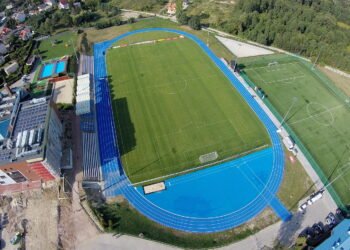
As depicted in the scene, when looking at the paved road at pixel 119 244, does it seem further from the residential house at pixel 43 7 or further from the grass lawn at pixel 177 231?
the residential house at pixel 43 7

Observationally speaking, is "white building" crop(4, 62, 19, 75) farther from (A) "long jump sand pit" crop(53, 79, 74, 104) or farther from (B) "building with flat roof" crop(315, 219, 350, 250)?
(B) "building with flat roof" crop(315, 219, 350, 250)

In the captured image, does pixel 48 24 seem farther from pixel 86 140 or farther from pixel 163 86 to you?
pixel 86 140

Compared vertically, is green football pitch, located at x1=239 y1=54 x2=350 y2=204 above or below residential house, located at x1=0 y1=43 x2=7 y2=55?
below

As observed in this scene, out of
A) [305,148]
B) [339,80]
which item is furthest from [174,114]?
[339,80]

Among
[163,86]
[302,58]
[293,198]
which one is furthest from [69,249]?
[302,58]

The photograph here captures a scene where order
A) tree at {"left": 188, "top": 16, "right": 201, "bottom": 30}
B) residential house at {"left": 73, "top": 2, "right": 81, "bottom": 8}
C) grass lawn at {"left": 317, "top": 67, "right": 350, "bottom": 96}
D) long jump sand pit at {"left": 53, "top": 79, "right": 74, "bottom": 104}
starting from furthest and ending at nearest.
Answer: residential house at {"left": 73, "top": 2, "right": 81, "bottom": 8}
tree at {"left": 188, "top": 16, "right": 201, "bottom": 30}
grass lawn at {"left": 317, "top": 67, "right": 350, "bottom": 96}
long jump sand pit at {"left": 53, "top": 79, "right": 74, "bottom": 104}

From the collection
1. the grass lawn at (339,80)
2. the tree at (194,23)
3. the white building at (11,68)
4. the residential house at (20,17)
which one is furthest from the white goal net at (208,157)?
the residential house at (20,17)

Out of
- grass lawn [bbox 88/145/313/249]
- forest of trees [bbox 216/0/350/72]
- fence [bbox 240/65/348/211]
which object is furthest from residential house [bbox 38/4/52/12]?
grass lawn [bbox 88/145/313/249]
